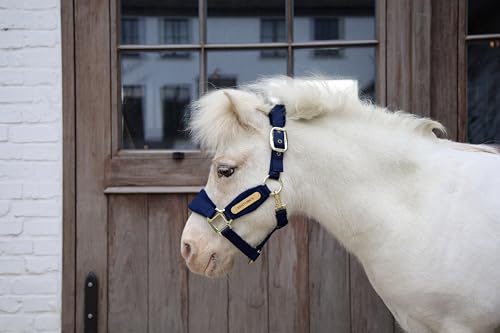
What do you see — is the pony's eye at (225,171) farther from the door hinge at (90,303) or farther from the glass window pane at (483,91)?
the glass window pane at (483,91)

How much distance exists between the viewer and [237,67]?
2.49 metres

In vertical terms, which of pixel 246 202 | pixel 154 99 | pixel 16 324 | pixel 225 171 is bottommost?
pixel 16 324

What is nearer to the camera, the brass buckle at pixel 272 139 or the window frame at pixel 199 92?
the brass buckle at pixel 272 139

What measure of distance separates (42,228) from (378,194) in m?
1.79

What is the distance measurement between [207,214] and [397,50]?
1.45 m

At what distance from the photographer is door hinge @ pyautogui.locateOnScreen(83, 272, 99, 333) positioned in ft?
7.95

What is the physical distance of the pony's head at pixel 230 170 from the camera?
62.5 inches

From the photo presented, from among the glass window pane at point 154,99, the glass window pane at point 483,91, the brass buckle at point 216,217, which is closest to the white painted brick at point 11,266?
the glass window pane at point 154,99

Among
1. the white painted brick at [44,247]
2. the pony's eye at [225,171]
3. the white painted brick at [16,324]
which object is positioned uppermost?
the pony's eye at [225,171]

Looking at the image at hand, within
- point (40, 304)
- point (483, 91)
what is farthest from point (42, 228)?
point (483, 91)

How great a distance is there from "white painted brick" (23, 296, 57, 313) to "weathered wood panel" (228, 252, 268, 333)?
96 centimetres

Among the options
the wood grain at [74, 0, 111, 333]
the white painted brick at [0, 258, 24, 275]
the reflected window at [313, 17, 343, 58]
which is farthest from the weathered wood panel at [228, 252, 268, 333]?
the reflected window at [313, 17, 343, 58]

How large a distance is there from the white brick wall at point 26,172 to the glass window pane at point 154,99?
15.8 inches

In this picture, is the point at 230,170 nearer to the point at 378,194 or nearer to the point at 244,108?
the point at 244,108
